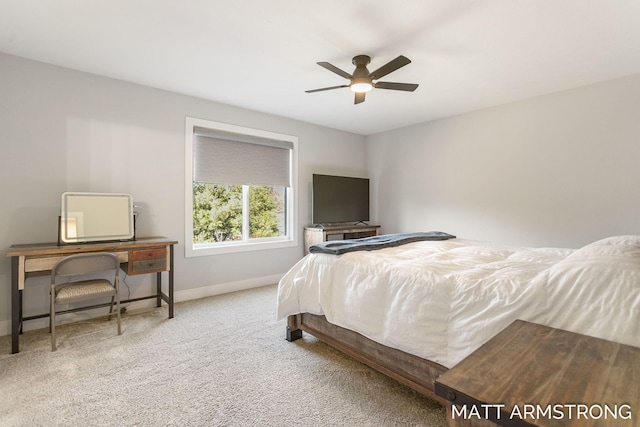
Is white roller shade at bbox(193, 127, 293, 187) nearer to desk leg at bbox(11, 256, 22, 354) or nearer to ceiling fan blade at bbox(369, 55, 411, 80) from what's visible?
desk leg at bbox(11, 256, 22, 354)

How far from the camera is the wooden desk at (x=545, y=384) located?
70cm

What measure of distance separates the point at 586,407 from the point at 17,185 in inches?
153

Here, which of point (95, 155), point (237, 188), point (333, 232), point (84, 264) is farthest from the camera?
point (333, 232)

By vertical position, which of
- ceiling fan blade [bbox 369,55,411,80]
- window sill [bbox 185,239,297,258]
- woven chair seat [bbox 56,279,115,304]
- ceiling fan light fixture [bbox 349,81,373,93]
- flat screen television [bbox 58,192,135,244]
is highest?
ceiling fan blade [bbox 369,55,411,80]

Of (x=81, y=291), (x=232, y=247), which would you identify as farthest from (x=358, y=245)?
(x=81, y=291)

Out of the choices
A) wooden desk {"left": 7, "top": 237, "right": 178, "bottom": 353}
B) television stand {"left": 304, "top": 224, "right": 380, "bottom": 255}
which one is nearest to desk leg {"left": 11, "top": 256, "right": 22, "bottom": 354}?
wooden desk {"left": 7, "top": 237, "right": 178, "bottom": 353}

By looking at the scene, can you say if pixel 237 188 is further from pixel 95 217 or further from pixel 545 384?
pixel 545 384

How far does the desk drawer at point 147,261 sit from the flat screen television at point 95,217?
31cm

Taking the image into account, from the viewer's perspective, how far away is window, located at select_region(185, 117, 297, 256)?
3623mm

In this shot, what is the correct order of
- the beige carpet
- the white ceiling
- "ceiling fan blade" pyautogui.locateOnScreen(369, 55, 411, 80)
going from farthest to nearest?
"ceiling fan blade" pyautogui.locateOnScreen(369, 55, 411, 80) → the white ceiling → the beige carpet

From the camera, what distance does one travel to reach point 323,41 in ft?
7.76

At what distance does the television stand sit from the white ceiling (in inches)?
75.3

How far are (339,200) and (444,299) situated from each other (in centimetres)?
330

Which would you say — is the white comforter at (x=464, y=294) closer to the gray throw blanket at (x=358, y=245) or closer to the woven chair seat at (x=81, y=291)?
the gray throw blanket at (x=358, y=245)
